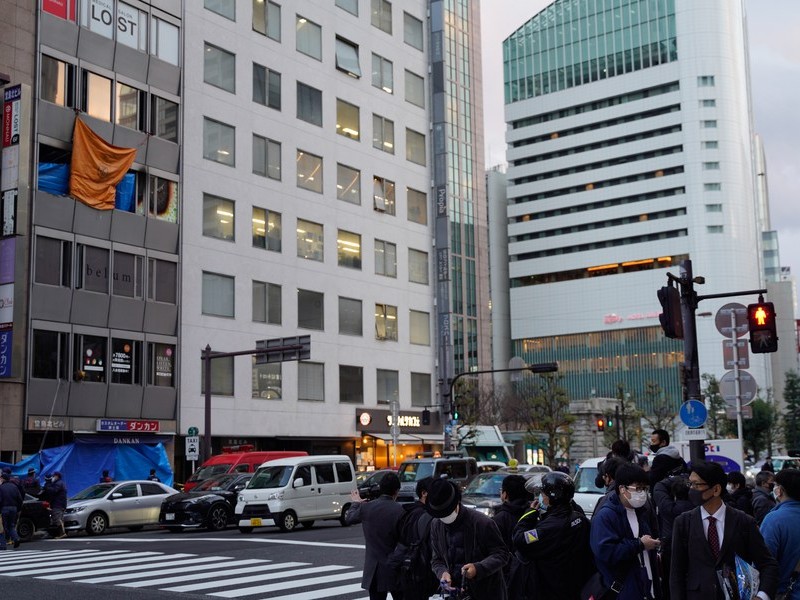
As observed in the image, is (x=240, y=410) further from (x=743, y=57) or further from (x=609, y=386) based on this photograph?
(x=743, y=57)

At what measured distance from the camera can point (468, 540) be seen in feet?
23.1

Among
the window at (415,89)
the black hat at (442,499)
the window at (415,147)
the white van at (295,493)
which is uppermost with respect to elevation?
the window at (415,89)

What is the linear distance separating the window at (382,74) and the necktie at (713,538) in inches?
2037

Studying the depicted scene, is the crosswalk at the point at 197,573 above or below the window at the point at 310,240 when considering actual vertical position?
below

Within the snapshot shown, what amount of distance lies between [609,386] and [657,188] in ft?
84.0

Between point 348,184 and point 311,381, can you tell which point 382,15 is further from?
point 311,381

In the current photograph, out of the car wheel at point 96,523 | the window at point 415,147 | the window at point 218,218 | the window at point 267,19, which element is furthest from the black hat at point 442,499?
the window at point 415,147

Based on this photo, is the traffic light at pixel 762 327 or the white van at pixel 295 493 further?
the white van at pixel 295 493

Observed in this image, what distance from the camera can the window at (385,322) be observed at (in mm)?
54656

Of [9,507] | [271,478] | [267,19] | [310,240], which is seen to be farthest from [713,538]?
[267,19]

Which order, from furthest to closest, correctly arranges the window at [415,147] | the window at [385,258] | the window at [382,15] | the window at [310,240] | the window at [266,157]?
the window at [415,147], the window at [382,15], the window at [385,258], the window at [310,240], the window at [266,157]

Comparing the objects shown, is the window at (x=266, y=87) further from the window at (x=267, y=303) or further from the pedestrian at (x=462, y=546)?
the pedestrian at (x=462, y=546)

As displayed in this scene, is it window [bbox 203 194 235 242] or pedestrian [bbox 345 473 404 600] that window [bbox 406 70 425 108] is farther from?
pedestrian [bbox 345 473 404 600]

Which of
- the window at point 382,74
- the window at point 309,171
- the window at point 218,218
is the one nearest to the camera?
the window at point 218,218
